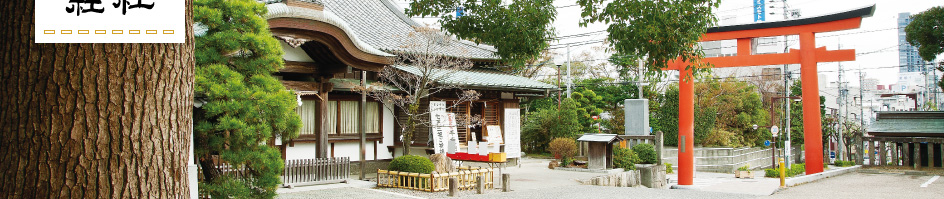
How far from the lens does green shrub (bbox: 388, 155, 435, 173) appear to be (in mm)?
12141

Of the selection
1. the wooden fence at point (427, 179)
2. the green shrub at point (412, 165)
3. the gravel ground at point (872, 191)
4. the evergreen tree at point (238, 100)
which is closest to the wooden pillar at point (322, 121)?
the wooden fence at point (427, 179)

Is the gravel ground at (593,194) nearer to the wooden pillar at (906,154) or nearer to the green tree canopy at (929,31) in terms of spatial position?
the green tree canopy at (929,31)

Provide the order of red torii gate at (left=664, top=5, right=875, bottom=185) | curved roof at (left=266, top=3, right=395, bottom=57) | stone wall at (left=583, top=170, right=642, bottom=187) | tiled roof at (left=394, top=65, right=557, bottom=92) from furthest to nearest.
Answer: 1. red torii gate at (left=664, top=5, right=875, bottom=185)
2. tiled roof at (left=394, top=65, right=557, bottom=92)
3. stone wall at (left=583, top=170, right=642, bottom=187)
4. curved roof at (left=266, top=3, right=395, bottom=57)

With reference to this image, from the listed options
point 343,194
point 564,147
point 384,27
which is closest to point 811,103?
point 564,147

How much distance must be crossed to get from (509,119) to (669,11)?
1155 cm

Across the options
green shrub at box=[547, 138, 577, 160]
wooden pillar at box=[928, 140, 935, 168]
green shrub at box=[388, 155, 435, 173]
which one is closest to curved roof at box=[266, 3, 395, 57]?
green shrub at box=[388, 155, 435, 173]

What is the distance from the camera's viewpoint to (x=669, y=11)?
7496 millimetres

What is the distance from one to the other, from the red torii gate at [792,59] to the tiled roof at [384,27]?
5630 millimetres

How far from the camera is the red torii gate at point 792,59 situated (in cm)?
1767

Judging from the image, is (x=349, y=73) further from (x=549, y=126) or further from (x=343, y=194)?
(x=549, y=126)

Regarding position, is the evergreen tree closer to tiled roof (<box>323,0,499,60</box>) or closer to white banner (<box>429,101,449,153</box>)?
tiled roof (<box>323,0,499,60</box>)

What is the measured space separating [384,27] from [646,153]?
339 inches

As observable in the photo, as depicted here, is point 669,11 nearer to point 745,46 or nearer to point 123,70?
point 123,70

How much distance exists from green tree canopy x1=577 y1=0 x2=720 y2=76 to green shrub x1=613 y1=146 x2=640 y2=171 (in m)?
11.0
